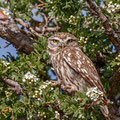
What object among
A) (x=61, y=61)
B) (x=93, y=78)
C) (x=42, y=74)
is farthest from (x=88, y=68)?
(x=42, y=74)

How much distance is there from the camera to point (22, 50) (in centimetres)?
423

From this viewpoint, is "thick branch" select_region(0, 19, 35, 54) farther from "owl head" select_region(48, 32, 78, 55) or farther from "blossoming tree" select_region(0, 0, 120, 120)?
"owl head" select_region(48, 32, 78, 55)

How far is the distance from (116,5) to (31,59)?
1.23 m

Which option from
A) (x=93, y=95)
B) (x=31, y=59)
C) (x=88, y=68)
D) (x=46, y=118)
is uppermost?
(x=31, y=59)

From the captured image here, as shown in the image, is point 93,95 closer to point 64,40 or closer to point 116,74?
point 116,74

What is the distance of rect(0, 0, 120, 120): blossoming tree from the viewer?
284 centimetres

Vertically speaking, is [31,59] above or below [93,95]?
above

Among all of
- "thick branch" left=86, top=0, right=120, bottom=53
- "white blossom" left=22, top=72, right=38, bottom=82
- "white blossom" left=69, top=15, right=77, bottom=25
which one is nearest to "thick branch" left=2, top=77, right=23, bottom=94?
"white blossom" left=22, top=72, right=38, bottom=82

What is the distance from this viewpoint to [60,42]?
13.8 feet

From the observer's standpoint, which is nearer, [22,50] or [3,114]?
[3,114]

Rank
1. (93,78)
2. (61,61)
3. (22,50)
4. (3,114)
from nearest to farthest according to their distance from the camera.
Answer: (3,114) < (93,78) < (61,61) < (22,50)

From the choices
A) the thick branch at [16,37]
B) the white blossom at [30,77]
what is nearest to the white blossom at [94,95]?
the white blossom at [30,77]

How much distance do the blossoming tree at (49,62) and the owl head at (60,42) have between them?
0.43 ft

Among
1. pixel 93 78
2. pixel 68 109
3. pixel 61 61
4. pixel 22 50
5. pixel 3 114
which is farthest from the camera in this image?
pixel 22 50
